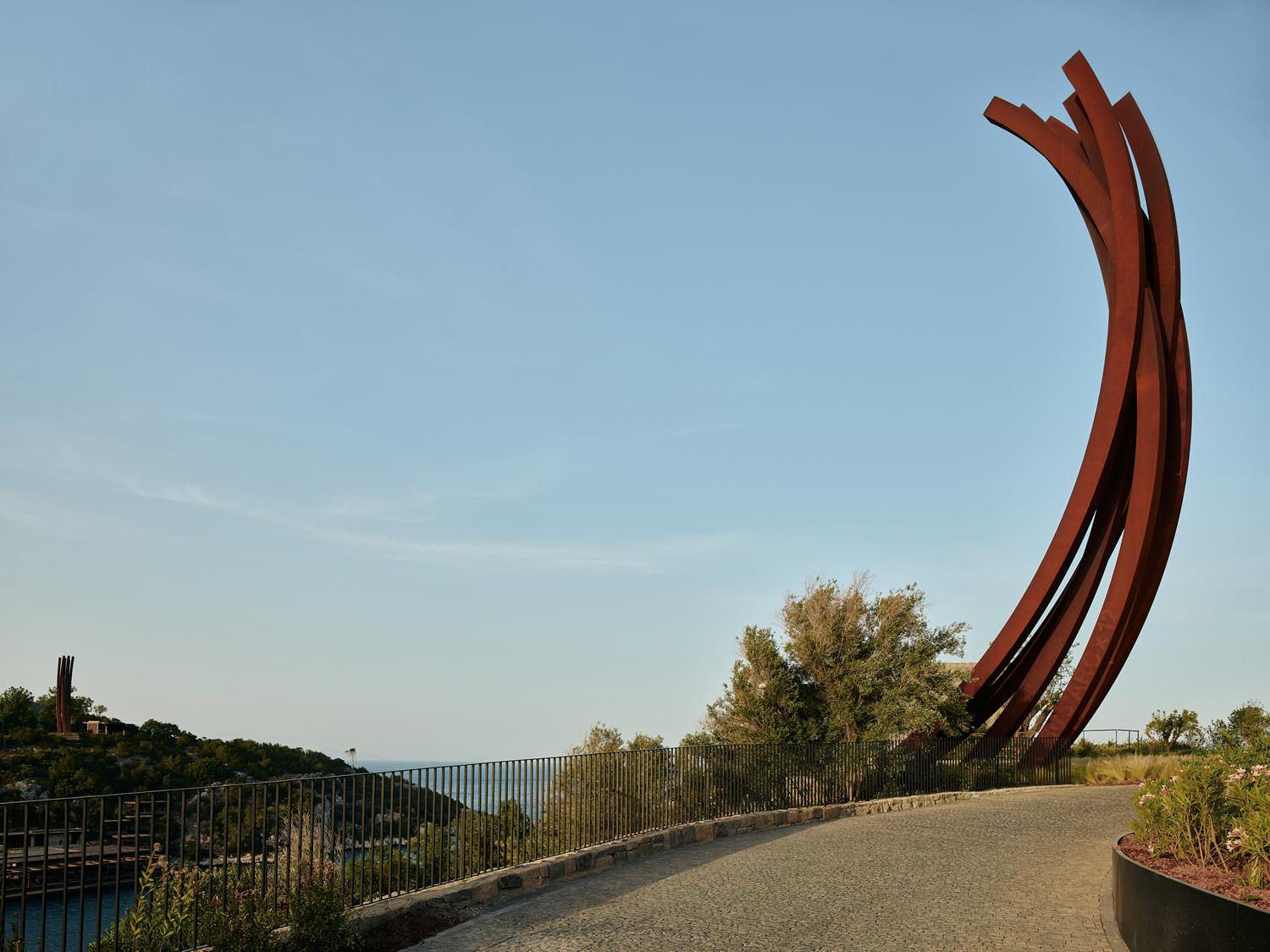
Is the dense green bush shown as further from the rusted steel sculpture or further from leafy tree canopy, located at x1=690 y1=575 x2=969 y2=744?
the rusted steel sculpture

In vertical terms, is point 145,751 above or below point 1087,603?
below

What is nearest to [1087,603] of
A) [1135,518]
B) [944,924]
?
[1135,518]

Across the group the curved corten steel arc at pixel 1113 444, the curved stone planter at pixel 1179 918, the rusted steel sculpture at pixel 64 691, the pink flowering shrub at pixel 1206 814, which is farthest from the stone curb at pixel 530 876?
the rusted steel sculpture at pixel 64 691

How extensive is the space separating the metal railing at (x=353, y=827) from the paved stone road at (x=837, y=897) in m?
0.86

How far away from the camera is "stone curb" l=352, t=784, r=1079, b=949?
9.84 m

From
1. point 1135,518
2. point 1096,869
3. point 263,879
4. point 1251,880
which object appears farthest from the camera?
point 1135,518

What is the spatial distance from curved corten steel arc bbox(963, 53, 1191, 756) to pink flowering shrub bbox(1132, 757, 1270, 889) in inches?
599

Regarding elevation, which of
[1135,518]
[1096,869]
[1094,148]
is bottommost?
[1096,869]

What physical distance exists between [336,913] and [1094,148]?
83.9ft

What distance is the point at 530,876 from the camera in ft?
39.5

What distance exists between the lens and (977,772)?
79.3ft

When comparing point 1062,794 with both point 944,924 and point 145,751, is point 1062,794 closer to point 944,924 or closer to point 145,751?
point 944,924

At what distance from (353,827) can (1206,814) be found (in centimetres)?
785

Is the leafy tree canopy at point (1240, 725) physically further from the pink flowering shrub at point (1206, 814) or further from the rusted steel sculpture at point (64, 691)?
the rusted steel sculpture at point (64, 691)
